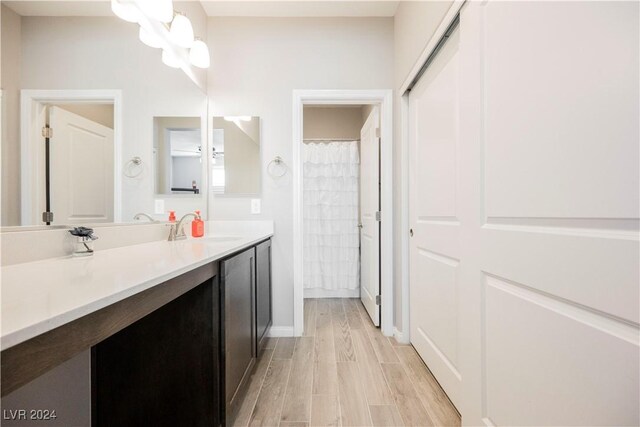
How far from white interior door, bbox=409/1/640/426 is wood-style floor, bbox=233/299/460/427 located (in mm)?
259

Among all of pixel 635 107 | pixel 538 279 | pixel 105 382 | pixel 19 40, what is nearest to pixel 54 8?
pixel 19 40

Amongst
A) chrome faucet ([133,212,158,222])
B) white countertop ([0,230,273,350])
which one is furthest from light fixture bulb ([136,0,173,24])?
white countertop ([0,230,273,350])

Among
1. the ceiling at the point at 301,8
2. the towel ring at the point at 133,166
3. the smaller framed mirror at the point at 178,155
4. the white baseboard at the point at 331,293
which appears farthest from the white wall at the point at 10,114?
the white baseboard at the point at 331,293

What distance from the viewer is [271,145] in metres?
2.25

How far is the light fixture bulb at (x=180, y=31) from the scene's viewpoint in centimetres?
171

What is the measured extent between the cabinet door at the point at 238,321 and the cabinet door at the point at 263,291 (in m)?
0.14

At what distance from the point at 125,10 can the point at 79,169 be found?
2.73 feet

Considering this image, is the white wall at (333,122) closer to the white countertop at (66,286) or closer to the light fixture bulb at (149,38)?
the light fixture bulb at (149,38)

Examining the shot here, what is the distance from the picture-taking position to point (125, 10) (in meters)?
1.30

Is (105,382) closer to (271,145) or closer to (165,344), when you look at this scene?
(165,344)

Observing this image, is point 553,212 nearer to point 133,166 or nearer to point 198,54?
point 133,166

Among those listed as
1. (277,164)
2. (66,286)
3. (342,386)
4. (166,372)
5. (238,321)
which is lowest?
(342,386)

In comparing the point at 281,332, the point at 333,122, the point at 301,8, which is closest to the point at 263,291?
the point at 281,332

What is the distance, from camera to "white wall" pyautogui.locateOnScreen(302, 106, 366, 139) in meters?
3.44
